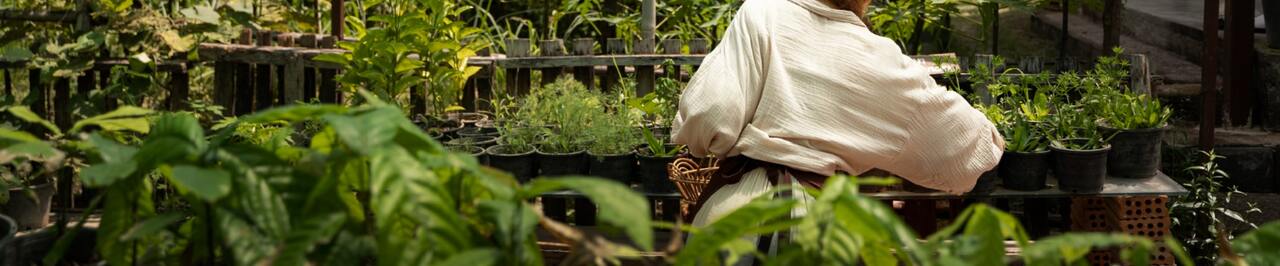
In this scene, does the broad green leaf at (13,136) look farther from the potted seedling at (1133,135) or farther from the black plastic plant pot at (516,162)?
the potted seedling at (1133,135)

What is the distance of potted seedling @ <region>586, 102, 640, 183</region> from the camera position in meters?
4.05

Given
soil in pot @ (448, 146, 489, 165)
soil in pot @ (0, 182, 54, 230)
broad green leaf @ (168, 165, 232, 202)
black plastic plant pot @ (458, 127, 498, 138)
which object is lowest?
soil in pot @ (0, 182, 54, 230)

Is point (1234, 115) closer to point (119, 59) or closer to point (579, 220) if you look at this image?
point (579, 220)

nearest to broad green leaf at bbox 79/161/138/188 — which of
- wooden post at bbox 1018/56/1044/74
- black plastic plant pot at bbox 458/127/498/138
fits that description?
black plastic plant pot at bbox 458/127/498/138

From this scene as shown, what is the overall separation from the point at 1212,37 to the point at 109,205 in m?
4.40

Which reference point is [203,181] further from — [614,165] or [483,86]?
[483,86]

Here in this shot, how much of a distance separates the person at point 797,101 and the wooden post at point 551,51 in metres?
2.34

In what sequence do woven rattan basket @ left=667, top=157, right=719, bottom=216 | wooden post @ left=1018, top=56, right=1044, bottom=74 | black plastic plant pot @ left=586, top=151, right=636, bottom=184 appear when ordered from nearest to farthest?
1. woven rattan basket @ left=667, top=157, right=719, bottom=216
2. black plastic plant pot @ left=586, top=151, right=636, bottom=184
3. wooden post @ left=1018, top=56, right=1044, bottom=74

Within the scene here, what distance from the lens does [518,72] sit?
207 inches

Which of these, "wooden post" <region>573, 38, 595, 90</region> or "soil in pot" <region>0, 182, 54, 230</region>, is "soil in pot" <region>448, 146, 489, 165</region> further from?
"soil in pot" <region>0, 182, 54, 230</region>

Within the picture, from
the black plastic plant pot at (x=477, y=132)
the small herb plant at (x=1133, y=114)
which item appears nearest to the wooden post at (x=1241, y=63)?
the small herb plant at (x=1133, y=114)

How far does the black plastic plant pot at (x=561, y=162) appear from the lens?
4.07 metres

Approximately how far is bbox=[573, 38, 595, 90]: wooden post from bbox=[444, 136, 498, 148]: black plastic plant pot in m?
0.65

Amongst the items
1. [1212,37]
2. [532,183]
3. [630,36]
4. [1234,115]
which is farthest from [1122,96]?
[532,183]
